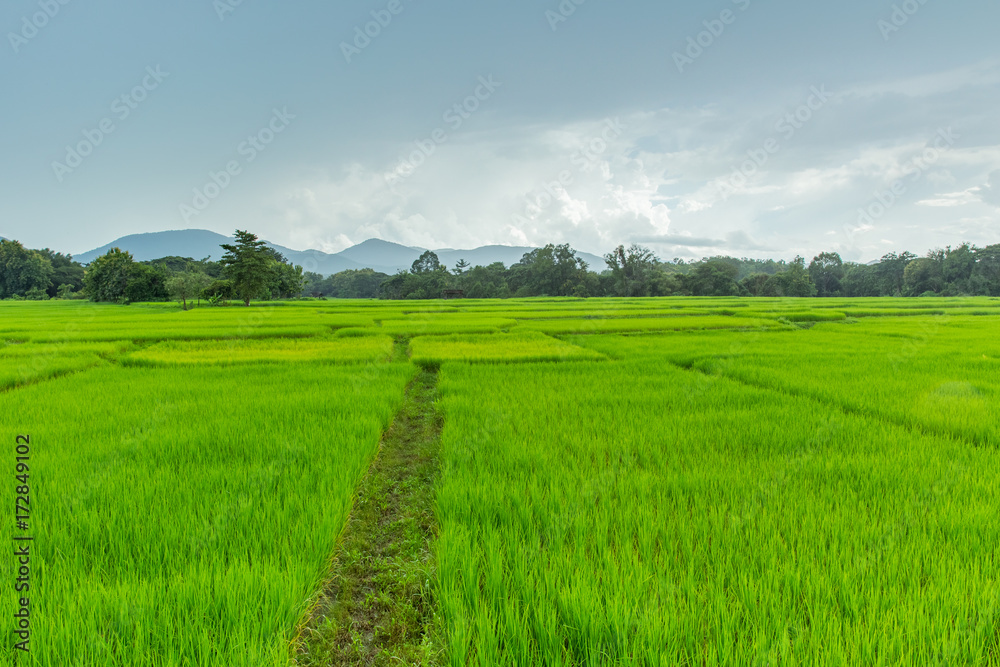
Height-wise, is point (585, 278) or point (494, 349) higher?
point (585, 278)

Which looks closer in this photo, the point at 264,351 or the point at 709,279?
the point at 264,351

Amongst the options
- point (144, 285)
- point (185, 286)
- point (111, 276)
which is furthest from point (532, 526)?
point (111, 276)

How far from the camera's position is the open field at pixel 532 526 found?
155cm

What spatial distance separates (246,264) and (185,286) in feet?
18.2

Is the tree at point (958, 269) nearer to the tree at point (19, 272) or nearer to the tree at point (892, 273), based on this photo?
the tree at point (892, 273)

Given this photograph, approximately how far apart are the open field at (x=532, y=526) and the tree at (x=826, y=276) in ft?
255

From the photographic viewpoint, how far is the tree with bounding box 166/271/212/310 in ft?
107

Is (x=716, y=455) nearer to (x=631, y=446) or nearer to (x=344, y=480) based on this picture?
(x=631, y=446)

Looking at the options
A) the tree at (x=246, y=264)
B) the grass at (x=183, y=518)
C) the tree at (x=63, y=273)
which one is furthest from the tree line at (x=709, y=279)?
the grass at (x=183, y=518)

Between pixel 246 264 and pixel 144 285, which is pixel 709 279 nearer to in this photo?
pixel 246 264

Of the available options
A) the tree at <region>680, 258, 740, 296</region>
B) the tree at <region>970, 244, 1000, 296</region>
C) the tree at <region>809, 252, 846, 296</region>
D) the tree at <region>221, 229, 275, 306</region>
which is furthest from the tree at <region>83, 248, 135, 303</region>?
the tree at <region>970, 244, 1000, 296</region>

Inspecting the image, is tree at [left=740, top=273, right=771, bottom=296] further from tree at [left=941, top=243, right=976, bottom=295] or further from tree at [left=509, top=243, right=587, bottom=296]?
tree at [left=509, top=243, right=587, bottom=296]

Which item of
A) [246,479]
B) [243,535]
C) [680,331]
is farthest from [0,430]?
[680,331]

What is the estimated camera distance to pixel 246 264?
1292 inches
